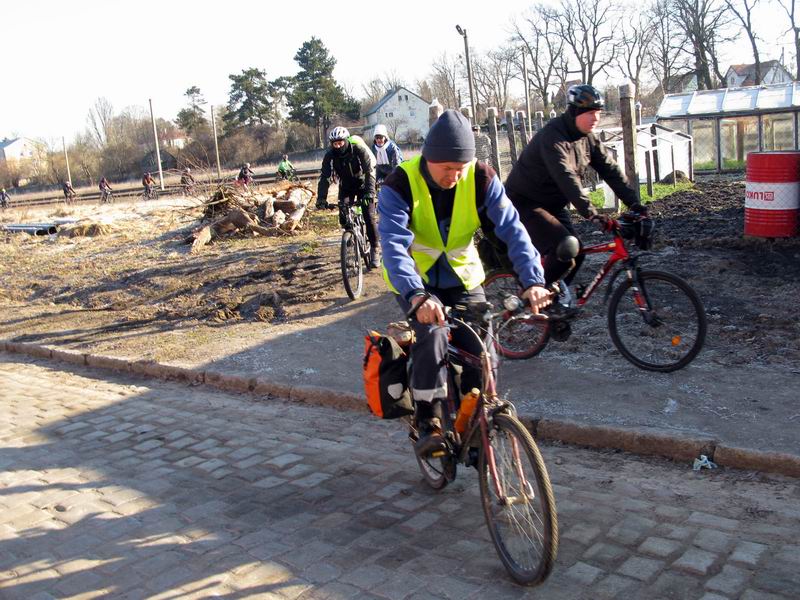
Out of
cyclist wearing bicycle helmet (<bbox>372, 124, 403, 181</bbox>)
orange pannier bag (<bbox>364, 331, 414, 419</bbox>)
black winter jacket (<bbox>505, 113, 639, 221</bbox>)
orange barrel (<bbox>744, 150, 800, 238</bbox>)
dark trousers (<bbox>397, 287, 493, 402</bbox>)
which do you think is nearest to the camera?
dark trousers (<bbox>397, 287, 493, 402</bbox>)

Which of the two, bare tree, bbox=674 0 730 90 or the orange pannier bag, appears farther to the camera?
bare tree, bbox=674 0 730 90

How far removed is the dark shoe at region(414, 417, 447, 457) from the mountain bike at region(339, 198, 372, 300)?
18.0 ft

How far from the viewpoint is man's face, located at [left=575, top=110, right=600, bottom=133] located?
593 cm

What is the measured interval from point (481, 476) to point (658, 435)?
1.64 metres

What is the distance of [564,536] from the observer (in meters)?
3.87

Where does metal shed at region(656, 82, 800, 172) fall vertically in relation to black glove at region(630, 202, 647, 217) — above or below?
above

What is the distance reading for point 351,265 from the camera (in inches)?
379

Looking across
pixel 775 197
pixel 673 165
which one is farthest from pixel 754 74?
pixel 775 197

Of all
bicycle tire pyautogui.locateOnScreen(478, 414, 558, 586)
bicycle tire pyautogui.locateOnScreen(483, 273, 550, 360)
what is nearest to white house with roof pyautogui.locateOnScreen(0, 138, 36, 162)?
bicycle tire pyautogui.locateOnScreen(483, 273, 550, 360)

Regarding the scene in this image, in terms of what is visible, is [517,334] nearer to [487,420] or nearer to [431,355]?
[431,355]

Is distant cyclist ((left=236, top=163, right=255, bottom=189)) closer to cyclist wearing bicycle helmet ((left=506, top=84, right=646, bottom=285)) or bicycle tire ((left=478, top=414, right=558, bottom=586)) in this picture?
cyclist wearing bicycle helmet ((left=506, top=84, right=646, bottom=285))

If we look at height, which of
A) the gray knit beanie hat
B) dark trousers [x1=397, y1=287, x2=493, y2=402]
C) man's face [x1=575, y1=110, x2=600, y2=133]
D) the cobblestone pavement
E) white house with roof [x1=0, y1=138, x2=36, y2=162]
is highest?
white house with roof [x1=0, y1=138, x2=36, y2=162]

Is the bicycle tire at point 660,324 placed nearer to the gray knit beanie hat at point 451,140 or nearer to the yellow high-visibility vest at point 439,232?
the yellow high-visibility vest at point 439,232

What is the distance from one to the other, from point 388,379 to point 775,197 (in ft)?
22.4
